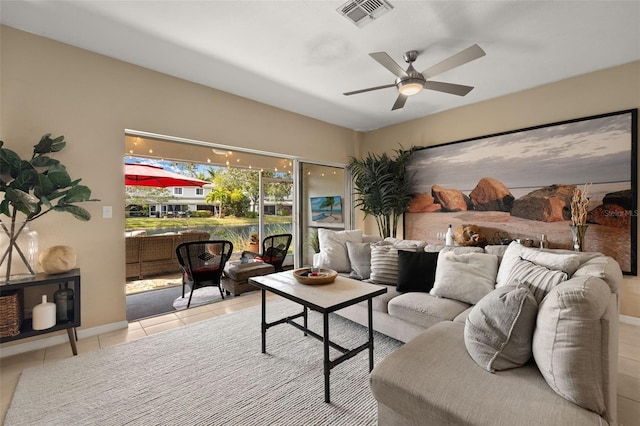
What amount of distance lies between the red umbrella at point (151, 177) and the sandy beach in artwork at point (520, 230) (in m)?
4.05

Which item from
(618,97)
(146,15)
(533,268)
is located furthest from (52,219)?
(618,97)

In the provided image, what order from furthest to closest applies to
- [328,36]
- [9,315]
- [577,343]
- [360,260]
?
[360,260]
[328,36]
[9,315]
[577,343]

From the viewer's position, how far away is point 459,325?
1842 mm

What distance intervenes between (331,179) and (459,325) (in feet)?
12.9

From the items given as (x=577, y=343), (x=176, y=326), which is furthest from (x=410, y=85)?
(x=176, y=326)

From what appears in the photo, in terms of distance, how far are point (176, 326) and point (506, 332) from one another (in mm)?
3001

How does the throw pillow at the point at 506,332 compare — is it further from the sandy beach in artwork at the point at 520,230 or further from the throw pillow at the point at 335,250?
the sandy beach in artwork at the point at 520,230

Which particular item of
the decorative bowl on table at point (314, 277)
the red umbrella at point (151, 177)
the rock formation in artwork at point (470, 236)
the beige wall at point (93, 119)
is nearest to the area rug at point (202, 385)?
the decorative bowl on table at point (314, 277)

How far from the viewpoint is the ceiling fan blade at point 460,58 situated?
210 cm

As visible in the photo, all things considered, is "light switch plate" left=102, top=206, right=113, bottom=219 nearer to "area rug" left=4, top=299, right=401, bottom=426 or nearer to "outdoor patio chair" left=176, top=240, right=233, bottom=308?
"outdoor patio chair" left=176, top=240, right=233, bottom=308

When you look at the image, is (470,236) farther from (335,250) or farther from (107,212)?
(107,212)

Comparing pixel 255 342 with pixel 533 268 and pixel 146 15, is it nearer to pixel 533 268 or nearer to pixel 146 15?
pixel 533 268

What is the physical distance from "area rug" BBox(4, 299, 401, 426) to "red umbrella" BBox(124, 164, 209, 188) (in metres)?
2.68

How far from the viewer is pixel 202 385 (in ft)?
6.40
